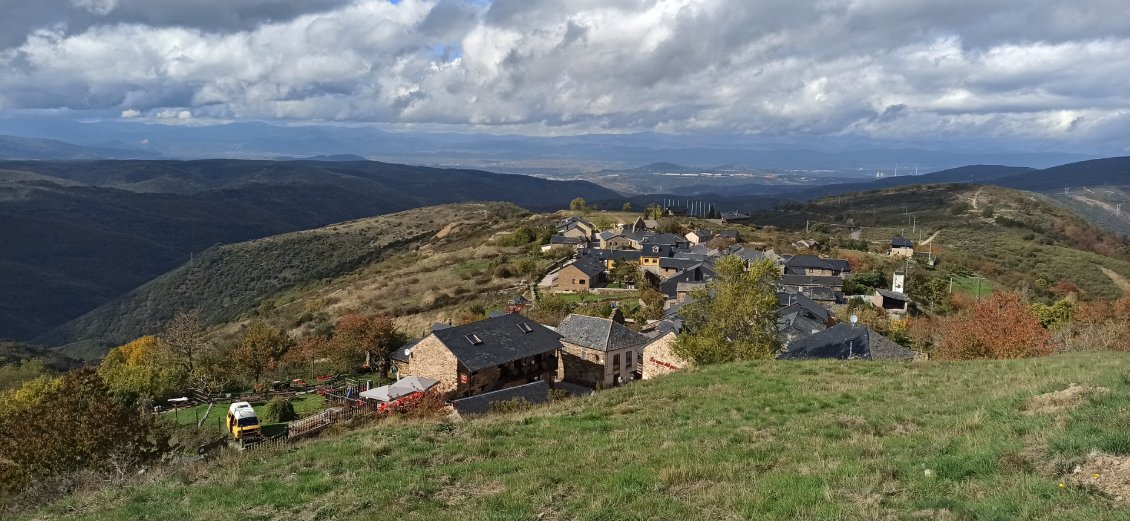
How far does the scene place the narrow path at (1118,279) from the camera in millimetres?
78300

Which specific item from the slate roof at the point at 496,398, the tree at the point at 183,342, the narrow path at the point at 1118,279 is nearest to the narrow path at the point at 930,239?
the narrow path at the point at 1118,279

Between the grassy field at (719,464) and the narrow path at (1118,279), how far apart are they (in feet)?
257

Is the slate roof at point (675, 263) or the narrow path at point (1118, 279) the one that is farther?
the narrow path at point (1118, 279)

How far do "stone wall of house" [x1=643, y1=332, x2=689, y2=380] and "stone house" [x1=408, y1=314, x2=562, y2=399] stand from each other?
5081 millimetres

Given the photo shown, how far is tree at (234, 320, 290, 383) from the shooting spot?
4428cm

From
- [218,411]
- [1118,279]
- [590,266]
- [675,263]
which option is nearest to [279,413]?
[218,411]

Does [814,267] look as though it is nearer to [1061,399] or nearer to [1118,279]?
[1118,279]

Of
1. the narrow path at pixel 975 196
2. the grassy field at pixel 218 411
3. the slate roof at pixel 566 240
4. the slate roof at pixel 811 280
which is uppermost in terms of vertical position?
the narrow path at pixel 975 196

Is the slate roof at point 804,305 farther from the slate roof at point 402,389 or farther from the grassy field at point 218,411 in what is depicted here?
the grassy field at point 218,411

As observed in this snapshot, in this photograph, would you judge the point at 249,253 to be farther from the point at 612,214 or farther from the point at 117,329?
the point at 612,214

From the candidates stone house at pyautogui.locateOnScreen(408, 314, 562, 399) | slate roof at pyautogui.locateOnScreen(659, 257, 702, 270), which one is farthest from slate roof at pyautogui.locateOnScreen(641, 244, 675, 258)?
stone house at pyautogui.locateOnScreen(408, 314, 562, 399)

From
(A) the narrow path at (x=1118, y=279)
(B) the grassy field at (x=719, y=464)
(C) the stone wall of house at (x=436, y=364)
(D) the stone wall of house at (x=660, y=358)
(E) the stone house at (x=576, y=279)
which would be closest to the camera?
(B) the grassy field at (x=719, y=464)

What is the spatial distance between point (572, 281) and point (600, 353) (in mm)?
30909

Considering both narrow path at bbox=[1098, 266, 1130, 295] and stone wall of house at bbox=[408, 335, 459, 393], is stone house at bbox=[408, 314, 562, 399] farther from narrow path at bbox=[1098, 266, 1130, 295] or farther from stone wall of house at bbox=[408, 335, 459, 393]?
narrow path at bbox=[1098, 266, 1130, 295]
